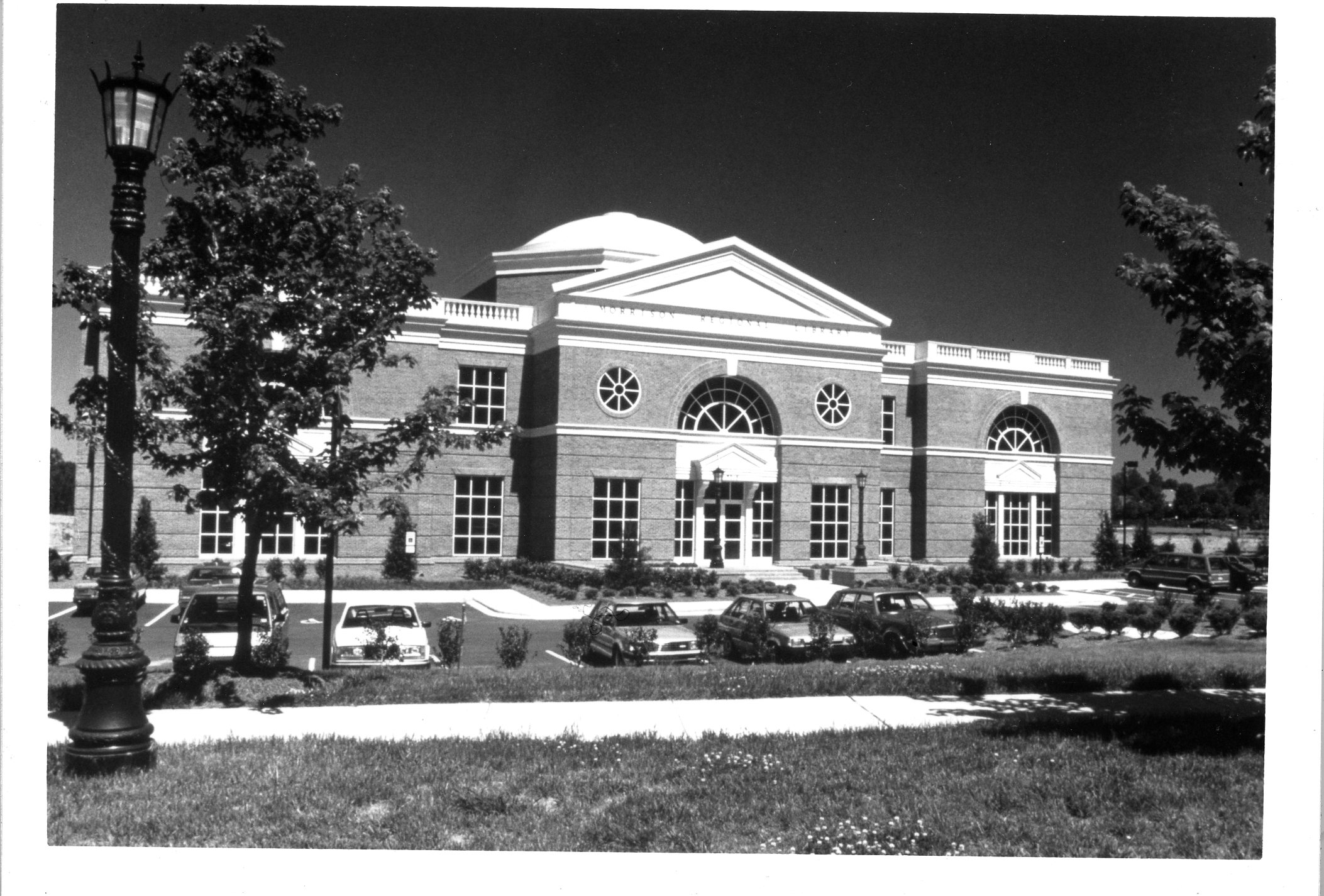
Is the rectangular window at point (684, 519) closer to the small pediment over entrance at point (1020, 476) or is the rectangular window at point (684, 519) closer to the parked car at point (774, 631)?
the small pediment over entrance at point (1020, 476)

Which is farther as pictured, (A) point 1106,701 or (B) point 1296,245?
(A) point 1106,701

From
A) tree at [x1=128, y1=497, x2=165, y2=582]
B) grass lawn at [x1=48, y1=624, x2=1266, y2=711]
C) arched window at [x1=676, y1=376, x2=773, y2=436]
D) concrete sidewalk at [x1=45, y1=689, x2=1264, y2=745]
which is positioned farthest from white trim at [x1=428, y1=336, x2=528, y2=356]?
concrete sidewalk at [x1=45, y1=689, x2=1264, y2=745]

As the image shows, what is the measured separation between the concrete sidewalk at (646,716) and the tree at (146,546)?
20.6ft

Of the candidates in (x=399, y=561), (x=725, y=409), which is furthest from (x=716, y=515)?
(x=399, y=561)

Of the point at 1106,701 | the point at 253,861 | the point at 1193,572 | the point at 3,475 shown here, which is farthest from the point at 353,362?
the point at 1193,572

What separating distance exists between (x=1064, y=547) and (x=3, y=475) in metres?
18.6

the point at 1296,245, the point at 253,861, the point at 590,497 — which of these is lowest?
the point at 253,861

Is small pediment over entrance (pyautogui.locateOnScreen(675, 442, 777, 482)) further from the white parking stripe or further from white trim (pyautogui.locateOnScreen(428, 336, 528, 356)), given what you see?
the white parking stripe

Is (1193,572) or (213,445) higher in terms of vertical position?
(213,445)

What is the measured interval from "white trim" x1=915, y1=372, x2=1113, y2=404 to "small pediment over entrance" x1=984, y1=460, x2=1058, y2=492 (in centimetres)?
146

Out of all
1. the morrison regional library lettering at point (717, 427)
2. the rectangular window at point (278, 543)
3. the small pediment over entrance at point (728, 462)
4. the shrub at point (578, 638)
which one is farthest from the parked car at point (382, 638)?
the small pediment over entrance at point (728, 462)

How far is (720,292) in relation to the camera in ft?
71.1

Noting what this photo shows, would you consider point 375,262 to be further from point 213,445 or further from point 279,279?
point 213,445

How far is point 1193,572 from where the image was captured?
16.6m
